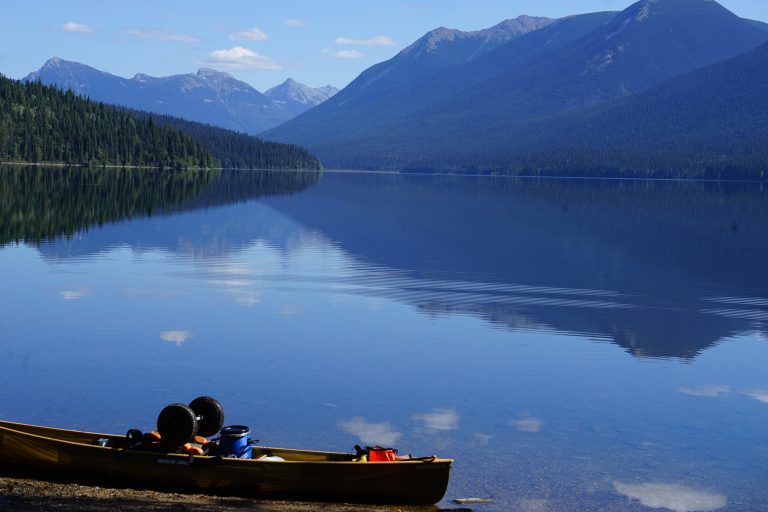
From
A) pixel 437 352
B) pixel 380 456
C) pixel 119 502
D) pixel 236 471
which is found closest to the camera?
pixel 119 502

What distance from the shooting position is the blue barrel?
2159 centimetres

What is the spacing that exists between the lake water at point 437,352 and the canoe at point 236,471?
79.5 inches

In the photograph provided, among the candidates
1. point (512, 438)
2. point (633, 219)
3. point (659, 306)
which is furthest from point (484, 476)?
point (633, 219)

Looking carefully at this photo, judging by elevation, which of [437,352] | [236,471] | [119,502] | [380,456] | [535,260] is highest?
[535,260]

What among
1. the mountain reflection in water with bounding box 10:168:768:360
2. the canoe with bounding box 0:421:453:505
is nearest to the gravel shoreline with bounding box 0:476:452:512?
the canoe with bounding box 0:421:453:505

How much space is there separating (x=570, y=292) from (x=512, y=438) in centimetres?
2814

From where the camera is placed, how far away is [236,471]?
20609mm

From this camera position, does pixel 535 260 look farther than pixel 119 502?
Yes

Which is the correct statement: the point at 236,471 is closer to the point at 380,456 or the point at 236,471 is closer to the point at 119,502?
the point at 119,502

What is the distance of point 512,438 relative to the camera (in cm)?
2584

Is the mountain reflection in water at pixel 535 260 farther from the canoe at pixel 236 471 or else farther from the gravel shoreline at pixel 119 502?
the gravel shoreline at pixel 119 502

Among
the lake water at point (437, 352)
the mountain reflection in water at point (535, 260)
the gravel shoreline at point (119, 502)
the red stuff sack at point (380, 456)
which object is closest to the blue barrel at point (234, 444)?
the gravel shoreline at point (119, 502)

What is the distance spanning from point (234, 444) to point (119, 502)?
2817 millimetres

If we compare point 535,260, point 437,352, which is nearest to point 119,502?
point 437,352
